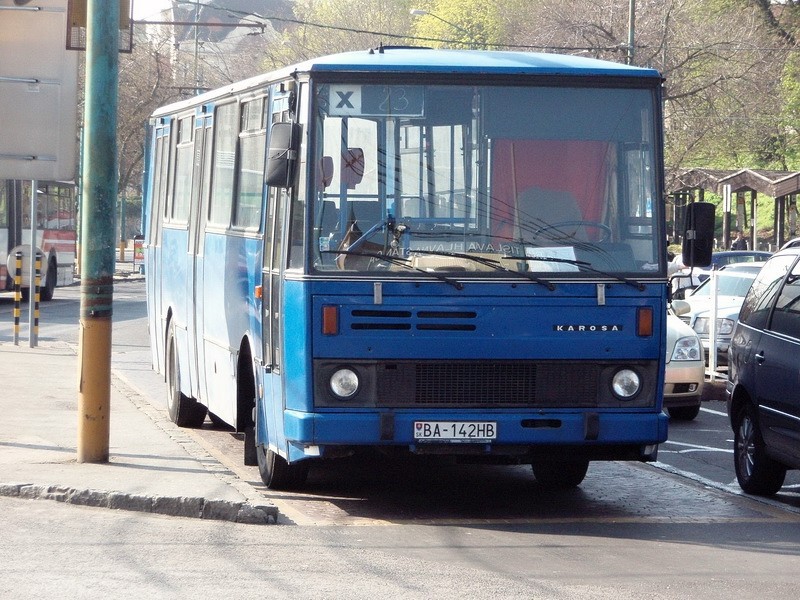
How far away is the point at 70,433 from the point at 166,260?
9.01ft

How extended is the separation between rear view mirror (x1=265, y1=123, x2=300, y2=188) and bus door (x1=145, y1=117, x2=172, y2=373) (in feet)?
19.0

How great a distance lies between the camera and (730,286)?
71.4 ft

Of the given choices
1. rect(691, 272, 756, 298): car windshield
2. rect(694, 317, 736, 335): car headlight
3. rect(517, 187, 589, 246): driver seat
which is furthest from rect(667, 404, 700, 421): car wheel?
rect(517, 187, 589, 246): driver seat

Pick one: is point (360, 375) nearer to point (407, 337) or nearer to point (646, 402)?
point (407, 337)

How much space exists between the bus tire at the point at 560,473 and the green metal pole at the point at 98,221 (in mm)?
3150

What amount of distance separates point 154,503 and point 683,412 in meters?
7.90

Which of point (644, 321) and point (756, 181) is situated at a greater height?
point (756, 181)

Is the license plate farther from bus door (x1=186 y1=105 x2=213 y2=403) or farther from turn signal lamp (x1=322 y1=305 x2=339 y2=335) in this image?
bus door (x1=186 y1=105 x2=213 y2=403)

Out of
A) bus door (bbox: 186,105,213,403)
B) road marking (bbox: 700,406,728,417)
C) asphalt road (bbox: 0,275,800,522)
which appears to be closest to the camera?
Answer: asphalt road (bbox: 0,275,800,522)

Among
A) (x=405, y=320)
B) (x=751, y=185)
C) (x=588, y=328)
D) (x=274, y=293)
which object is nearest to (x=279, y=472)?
(x=274, y=293)

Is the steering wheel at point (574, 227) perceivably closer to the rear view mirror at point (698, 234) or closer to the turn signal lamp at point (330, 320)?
the rear view mirror at point (698, 234)

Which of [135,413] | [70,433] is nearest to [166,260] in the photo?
[135,413]

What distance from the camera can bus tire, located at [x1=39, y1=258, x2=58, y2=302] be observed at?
34.6 m

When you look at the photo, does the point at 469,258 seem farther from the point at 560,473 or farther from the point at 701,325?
the point at 701,325
